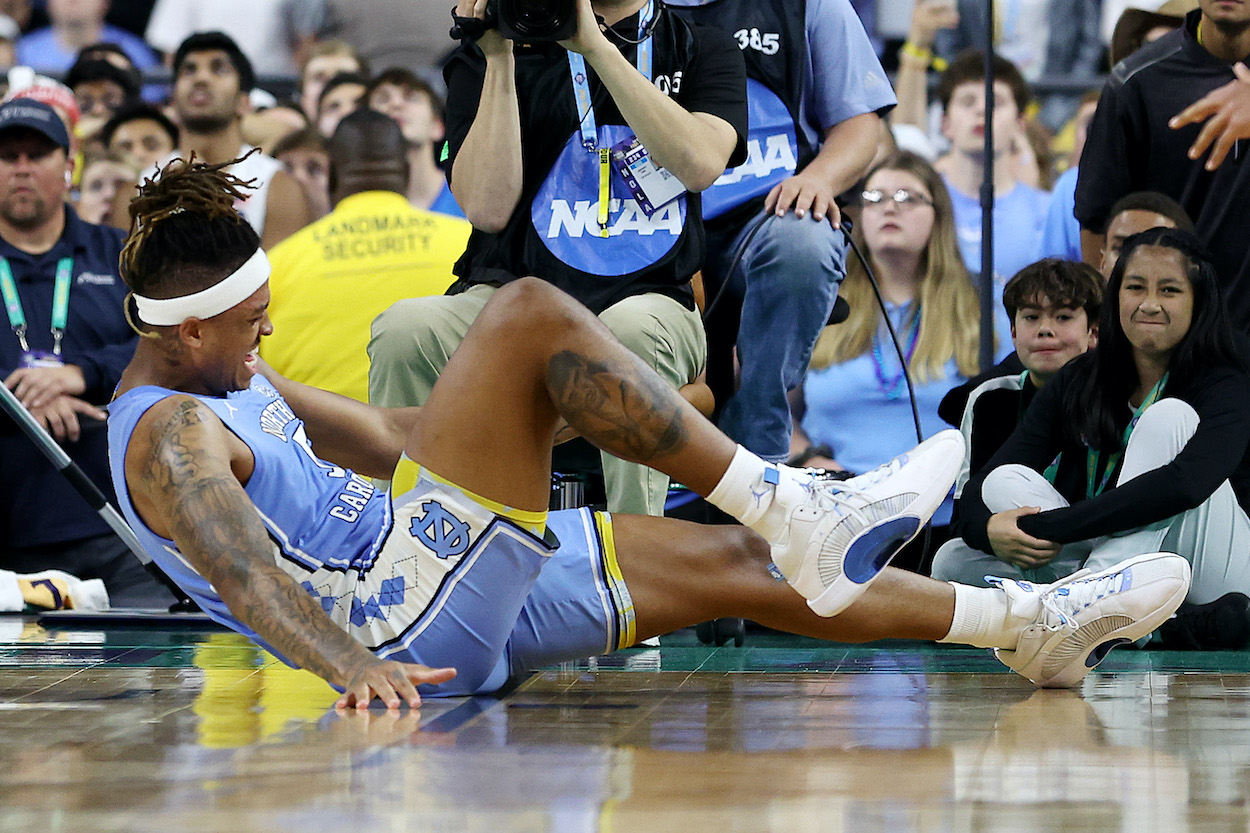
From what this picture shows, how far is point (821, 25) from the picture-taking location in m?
3.95

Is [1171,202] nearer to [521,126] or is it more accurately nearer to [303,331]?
[521,126]

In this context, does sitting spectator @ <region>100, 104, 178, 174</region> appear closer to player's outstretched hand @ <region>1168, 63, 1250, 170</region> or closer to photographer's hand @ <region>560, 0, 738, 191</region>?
photographer's hand @ <region>560, 0, 738, 191</region>

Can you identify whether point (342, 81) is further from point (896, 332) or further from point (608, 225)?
point (608, 225)

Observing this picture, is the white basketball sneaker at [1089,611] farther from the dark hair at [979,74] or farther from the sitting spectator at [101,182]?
the sitting spectator at [101,182]

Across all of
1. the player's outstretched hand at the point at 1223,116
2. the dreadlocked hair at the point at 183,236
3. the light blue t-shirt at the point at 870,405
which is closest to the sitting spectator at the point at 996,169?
the light blue t-shirt at the point at 870,405

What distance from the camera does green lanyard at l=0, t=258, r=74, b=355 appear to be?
491 cm

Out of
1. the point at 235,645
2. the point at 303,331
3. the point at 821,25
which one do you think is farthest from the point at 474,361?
the point at 303,331

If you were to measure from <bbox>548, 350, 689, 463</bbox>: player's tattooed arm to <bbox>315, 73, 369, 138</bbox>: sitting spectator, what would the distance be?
4431mm

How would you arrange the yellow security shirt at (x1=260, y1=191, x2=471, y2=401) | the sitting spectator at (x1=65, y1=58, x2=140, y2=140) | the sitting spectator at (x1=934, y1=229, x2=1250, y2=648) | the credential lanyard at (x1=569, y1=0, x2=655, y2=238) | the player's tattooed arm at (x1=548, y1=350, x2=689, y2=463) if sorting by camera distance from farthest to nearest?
the sitting spectator at (x1=65, y1=58, x2=140, y2=140) → the yellow security shirt at (x1=260, y1=191, x2=471, y2=401) → the sitting spectator at (x1=934, y1=229, x2=1250, y2=648) → the credential lanyard at (x1=569, y1=0, x2=655, y2=238) → the player's tattooed arm at (x1=548, y1=350, x2=689, y2=463)

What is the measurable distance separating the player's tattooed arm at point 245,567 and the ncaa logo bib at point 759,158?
1.73 m

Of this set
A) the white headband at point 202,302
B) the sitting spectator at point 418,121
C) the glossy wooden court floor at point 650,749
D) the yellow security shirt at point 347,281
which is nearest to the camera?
the glossy wooden court floor at point 650,749

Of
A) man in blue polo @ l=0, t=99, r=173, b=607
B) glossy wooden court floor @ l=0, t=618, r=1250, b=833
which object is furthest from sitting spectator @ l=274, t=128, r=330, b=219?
glossy wooden court floor @ l=0, t=618, r=1250, b=833

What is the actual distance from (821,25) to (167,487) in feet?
7.28

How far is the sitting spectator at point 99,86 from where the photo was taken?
680 cm
